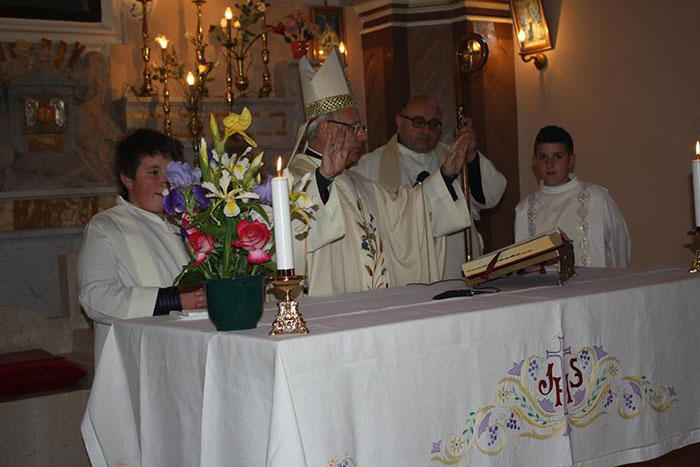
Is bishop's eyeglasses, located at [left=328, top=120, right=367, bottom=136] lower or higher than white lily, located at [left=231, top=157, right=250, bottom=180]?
higher

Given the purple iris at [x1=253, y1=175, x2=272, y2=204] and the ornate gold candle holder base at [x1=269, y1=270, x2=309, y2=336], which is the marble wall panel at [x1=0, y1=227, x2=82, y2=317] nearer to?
the purple iris at [x1=253, y1=175, x2=272, y2=204]

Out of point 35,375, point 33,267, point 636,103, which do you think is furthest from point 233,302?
point 33,267

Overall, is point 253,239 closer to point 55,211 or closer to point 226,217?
point 226,217

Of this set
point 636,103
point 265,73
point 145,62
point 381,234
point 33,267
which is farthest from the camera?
point 265,73

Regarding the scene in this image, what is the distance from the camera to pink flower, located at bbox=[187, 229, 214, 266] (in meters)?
2.76

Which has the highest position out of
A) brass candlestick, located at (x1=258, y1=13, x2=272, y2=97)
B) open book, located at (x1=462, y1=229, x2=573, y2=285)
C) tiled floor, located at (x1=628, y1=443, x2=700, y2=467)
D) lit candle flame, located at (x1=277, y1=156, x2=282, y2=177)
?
brass candlestick, located at (x1=258, y1=13, x2=272, y2=97)

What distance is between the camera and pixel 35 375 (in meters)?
5.15

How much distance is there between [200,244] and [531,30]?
238 inches

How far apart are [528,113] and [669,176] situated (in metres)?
1.69

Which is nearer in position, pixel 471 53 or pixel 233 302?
pixel 233 302

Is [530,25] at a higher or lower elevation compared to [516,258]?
higher

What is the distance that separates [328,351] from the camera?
260 centimetres

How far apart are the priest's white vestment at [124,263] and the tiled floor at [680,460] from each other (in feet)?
7.27

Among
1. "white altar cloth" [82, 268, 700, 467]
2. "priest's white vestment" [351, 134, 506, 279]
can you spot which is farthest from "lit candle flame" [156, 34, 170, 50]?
"white altar cloth" [82, 268, 700, 467]
